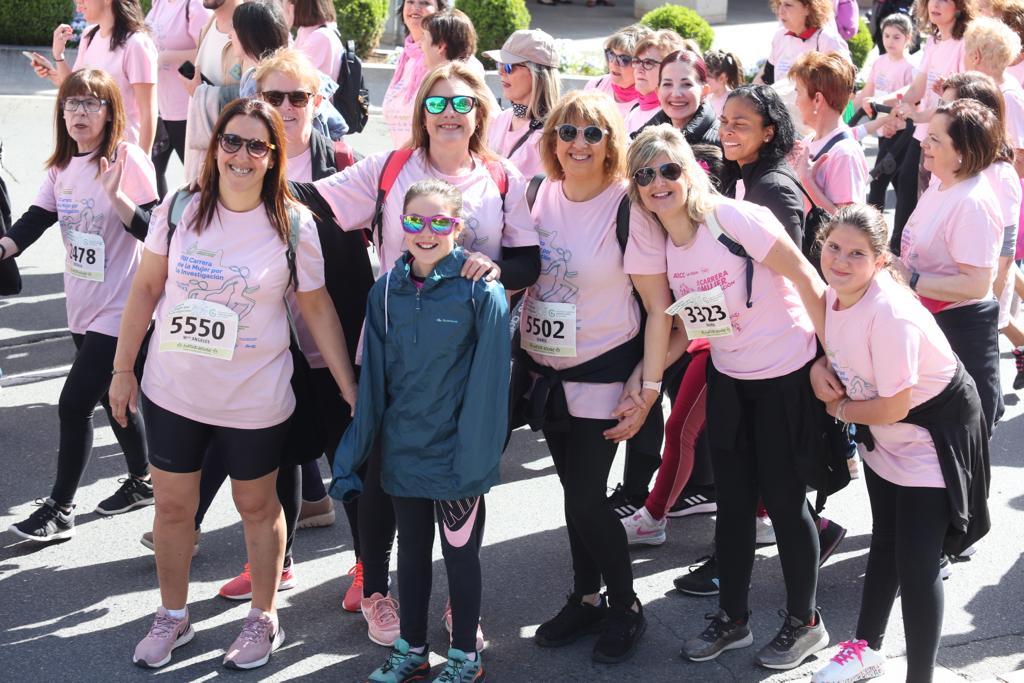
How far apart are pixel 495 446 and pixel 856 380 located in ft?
3.69

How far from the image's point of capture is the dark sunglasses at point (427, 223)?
3.75 meters

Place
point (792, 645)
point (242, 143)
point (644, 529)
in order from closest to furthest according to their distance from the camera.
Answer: point (242, 143)
point (792, 645)
point (644, 529)

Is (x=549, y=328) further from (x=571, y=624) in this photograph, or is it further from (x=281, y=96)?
(x=281, y=96)

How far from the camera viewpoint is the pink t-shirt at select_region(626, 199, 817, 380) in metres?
3.92

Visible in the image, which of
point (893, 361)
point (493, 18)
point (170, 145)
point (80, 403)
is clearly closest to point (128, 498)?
point (80, 403)

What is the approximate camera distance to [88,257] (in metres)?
4.86

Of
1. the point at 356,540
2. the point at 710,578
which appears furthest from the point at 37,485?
the point at 710,578

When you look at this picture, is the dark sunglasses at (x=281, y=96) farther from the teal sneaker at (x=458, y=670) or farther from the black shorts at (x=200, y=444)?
the teal sneaker at (x=458, y=670)

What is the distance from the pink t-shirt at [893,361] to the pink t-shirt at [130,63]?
453cm

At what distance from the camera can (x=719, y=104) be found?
22.4 feet

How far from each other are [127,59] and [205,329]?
3.66 metres

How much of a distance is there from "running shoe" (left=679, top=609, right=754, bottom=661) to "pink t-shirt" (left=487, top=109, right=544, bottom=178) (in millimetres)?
2034

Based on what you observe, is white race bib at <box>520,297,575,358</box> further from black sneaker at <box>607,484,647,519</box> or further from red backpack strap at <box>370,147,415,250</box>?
black sneaker at <box>607,484,647,519</box>

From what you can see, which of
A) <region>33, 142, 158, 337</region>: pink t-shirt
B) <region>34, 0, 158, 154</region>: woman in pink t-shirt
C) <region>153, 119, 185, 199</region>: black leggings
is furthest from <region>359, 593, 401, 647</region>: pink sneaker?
<region>153, 119, 185, 199</region>: black leggings
